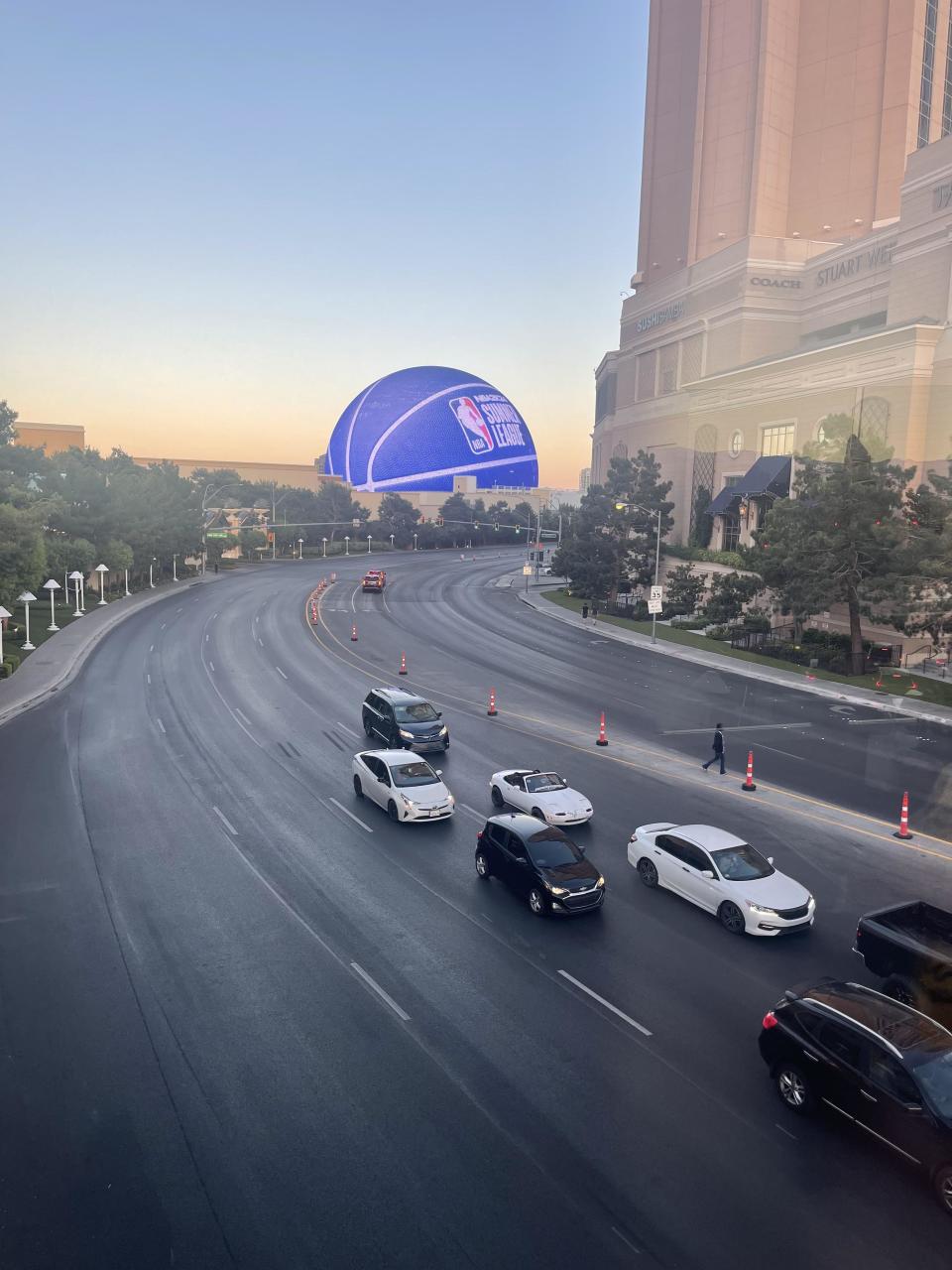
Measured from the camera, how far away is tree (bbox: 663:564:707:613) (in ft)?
192

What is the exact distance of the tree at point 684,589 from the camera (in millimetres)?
58625

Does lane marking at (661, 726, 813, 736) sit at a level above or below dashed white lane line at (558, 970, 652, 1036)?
below

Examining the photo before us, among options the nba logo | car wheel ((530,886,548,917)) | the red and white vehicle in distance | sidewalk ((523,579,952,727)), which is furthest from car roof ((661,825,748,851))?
the nba logo

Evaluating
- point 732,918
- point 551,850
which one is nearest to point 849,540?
point 732,918

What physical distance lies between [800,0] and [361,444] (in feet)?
326

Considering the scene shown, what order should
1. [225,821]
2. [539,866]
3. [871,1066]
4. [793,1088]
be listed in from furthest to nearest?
[225,821], [539,866], [793,1088], [871,1066]

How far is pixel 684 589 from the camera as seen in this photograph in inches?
2322

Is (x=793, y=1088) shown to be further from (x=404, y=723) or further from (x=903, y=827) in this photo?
(x=404, y=723)

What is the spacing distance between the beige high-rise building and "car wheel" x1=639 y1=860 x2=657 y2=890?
4407 centimetres

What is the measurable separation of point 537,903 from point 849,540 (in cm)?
3050

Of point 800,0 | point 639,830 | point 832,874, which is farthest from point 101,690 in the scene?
point 800,0

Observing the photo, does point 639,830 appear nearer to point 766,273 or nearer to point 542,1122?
point 542,1122

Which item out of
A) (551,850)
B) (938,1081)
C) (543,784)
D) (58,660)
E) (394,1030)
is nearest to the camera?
(938,1081)

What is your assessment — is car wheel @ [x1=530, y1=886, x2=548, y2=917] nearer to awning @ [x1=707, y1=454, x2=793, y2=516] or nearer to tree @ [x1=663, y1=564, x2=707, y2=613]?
tree @ [x1=663, y1=564, x2=707, y2=613]
